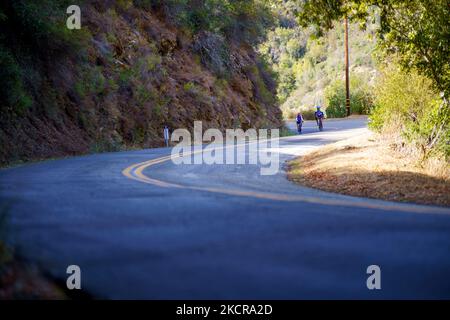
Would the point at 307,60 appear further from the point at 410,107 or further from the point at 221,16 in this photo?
the point at 410,107

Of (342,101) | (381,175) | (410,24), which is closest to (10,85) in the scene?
(410,24)

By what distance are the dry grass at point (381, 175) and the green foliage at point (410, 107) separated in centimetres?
70

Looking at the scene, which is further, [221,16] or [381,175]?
[221,16]

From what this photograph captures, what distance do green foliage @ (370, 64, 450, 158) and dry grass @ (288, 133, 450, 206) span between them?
0.70 m

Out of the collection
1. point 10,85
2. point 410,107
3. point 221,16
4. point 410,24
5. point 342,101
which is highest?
point 221,16

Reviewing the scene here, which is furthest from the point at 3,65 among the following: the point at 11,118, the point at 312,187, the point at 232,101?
the point at 232,101

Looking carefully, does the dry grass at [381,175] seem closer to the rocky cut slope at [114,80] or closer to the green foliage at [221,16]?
the rocky cut slope at [114,80]

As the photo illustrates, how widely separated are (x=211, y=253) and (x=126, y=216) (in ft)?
8.07

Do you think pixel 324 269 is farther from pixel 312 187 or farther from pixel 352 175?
pixel 352 175

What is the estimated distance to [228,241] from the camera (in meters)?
6.35

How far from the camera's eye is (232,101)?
38656 millimetres

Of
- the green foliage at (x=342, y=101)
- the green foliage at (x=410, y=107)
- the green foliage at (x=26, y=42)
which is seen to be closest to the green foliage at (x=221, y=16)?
the green foliage at (x=26, y=42)

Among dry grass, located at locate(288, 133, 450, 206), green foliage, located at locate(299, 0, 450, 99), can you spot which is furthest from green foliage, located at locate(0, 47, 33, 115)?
green foliage, located at locate(299, 0, 450, 99)

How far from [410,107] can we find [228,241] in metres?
13.9
